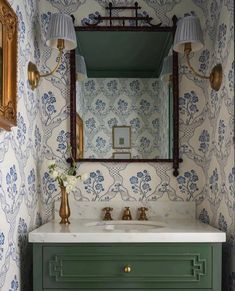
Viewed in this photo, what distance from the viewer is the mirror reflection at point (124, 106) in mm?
2188

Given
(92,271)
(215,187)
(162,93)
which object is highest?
(162,93)

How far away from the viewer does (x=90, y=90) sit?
2199 mm

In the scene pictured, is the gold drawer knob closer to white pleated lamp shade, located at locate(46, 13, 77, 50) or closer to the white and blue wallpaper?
the white and blue wallpaper

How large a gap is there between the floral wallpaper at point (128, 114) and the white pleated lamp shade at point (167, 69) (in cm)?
4

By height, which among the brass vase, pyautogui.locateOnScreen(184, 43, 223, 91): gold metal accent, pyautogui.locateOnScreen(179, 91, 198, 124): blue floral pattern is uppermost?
pyautogui.locateOnScreen(184, 43, 223, 91): gold metal accent

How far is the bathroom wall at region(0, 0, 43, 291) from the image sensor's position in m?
1.56

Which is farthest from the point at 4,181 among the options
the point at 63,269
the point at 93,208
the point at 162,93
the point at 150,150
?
the point at 162,93

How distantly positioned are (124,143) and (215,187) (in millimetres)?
547

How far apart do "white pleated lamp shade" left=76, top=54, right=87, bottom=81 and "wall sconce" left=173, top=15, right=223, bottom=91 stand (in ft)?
1.72

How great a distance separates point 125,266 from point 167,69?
3.65ft

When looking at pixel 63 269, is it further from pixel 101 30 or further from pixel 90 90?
pixel 101 30

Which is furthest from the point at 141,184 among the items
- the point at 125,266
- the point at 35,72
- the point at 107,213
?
the point at 35,72

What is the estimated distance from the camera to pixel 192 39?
1.98 metres

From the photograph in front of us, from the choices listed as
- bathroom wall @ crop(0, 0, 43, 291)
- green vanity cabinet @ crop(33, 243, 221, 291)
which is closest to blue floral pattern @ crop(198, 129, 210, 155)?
green vanity cabinet @ crop(33, 243, 221, 291)
